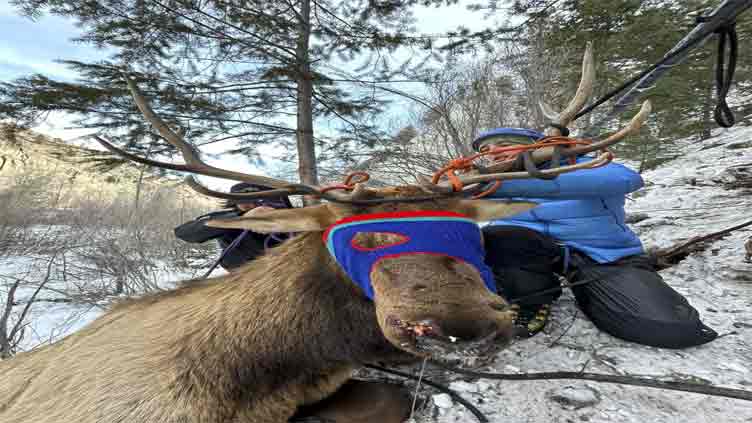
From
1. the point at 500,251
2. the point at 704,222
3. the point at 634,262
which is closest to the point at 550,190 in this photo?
the point at 500,251

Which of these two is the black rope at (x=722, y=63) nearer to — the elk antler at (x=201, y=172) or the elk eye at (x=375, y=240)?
the elk eye at (x=375, y=240)

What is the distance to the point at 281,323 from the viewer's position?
1389mm

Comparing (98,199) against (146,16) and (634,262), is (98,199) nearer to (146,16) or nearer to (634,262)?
(146,16)

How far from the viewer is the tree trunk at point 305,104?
6.68 m

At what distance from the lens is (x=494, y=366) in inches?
74.8

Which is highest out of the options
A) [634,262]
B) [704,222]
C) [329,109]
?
[329,109]

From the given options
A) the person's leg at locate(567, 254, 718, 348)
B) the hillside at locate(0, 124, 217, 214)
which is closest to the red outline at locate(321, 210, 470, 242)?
the person's leg at locate(567, 254, 718, 348)

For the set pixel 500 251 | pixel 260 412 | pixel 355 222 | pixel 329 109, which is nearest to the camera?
pixel 355 222

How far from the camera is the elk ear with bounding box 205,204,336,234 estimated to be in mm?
1206

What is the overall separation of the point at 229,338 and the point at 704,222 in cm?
563

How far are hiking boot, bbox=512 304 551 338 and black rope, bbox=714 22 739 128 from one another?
1630 millimetres

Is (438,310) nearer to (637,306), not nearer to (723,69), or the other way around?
(637,306)

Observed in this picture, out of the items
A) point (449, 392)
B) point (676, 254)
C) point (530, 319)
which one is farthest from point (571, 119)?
point (676, 254)

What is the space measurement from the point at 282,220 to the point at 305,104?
20.6 ft
